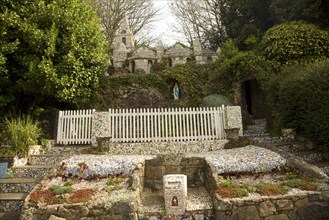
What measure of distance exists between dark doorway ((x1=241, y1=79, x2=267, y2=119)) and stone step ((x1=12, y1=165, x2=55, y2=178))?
33.1ft

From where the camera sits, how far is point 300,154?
7.16m

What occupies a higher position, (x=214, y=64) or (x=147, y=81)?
(x=214, y=64)

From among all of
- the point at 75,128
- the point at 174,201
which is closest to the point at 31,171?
the point at 75,128

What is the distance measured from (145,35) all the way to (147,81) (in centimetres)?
1273

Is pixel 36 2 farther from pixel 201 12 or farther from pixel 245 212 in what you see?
pixel 201 12

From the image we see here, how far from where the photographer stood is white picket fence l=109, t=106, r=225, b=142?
8.59 metres

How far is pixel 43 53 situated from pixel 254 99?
11150 millimetres

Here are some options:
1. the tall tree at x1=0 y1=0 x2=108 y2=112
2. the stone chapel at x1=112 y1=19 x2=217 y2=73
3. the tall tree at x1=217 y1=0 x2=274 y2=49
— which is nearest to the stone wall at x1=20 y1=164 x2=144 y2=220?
the tall tree at x1=0 y1=0 x2=108 y2=112

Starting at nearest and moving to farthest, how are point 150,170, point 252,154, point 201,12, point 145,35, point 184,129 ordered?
point 150,170 < point 252,154 < point 184,129 < point 201,12 < point 145,35

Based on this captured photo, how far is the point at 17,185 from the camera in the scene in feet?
19.5

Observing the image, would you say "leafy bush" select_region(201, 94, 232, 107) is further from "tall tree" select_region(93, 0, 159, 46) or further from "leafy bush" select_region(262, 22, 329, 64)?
"tall tree" select_region(93, 0, 159, 46)

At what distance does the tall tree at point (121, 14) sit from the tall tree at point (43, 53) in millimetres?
9560

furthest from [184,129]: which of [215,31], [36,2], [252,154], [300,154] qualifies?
[215,31]

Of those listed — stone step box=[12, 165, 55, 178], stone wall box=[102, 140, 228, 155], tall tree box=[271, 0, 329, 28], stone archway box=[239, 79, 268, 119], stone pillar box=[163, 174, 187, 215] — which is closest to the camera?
stone pillar box=[163, 174, 187, 215]
